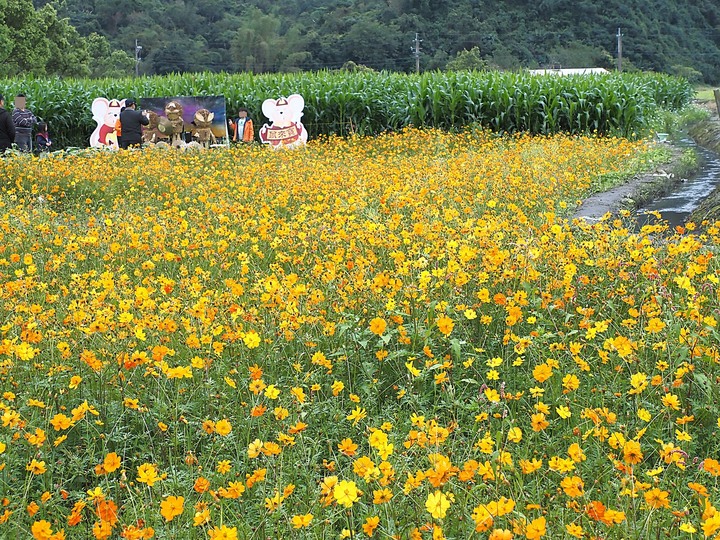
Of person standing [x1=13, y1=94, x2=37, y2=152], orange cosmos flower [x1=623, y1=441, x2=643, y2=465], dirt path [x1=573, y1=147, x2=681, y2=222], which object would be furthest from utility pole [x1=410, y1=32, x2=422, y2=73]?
orange cosmos flower [x1=623, y1=441, x2=643, y2=465]

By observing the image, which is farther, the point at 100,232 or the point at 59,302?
the point at 100,232

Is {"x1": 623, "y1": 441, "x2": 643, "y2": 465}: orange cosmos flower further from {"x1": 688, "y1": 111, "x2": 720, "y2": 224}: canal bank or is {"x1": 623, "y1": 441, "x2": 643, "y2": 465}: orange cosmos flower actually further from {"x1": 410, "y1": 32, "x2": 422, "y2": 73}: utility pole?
{"x1": 410, "y1": 32, "x2": 422, "y2": 73}: utility pole

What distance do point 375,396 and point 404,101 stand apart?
15.1 m

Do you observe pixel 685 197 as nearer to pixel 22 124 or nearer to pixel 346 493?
pixel 346 493

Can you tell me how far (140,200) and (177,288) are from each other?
411 centimetres

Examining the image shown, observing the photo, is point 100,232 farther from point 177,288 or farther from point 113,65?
point 113,65

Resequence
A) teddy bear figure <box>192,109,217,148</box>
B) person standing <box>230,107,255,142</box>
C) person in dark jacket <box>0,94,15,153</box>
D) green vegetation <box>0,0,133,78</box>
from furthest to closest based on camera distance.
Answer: green vegetation <box>0,0,133,78</box> → person standing <box>230,107,255,142</box> → teddy bear figure <box>192,109,217,148</box> → person in dark jacket <box>0,94,15,153</box>

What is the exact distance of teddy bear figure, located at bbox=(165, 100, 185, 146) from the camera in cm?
1390

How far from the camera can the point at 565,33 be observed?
220 ft

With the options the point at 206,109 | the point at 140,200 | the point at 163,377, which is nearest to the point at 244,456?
the point at 163,377

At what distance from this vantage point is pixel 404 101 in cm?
1759

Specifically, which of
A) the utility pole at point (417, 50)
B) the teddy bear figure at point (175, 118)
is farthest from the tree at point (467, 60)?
the teddy bear figure at point (175, 118)

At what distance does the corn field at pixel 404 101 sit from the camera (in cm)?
1678

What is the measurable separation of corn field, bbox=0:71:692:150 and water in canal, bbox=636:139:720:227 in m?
3.24
